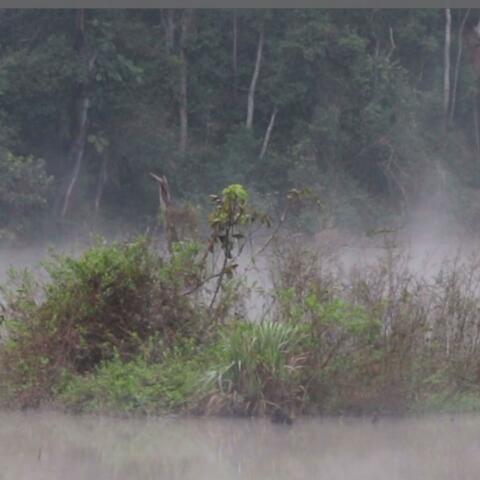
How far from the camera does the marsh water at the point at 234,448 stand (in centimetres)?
808

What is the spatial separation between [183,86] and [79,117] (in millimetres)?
3083

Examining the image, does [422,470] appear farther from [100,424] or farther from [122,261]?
[122,261]

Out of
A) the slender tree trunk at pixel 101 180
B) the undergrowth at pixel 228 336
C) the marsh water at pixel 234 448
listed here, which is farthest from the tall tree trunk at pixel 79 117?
the marsh water at pixel 234 448

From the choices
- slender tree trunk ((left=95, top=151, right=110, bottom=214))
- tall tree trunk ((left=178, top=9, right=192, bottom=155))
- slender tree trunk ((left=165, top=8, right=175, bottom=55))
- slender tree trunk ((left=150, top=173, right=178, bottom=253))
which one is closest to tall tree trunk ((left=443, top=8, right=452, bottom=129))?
tall tree trunk ((left=178, top=9, right=192, bottom=155))

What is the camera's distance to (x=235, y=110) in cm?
3088

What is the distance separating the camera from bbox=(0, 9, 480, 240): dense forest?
1056 inches

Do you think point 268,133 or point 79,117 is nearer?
point 79,117

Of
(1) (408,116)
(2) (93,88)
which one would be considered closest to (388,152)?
(1) (408,116)

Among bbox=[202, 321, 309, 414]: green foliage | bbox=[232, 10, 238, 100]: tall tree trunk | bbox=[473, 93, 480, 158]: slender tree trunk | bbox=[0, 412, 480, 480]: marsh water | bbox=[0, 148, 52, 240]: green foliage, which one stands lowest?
bbox=[0, 148, 52, 240]: green foliage

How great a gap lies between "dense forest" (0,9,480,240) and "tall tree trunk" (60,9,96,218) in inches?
1.2

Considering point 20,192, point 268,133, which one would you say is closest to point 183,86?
point 268,133

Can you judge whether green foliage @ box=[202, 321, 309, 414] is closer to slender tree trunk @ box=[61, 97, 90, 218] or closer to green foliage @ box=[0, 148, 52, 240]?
green foliage @ box=[0, 148, 52, 240]

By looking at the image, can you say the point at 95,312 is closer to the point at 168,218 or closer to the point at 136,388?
the point at 136,388

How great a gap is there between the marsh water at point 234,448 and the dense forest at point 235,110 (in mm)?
15788
